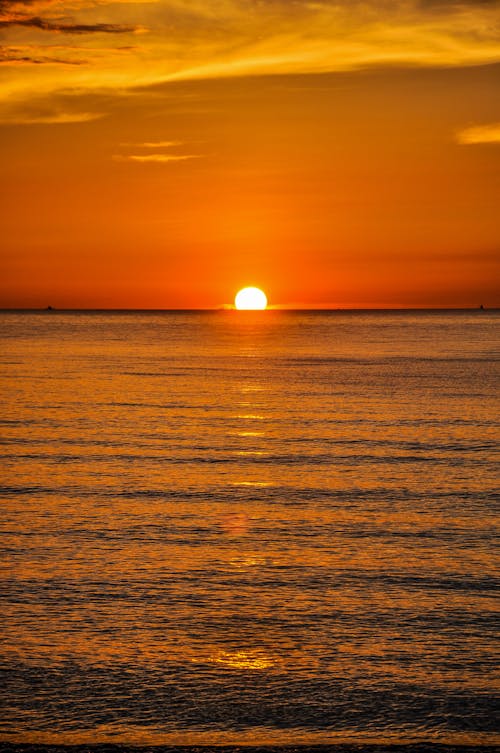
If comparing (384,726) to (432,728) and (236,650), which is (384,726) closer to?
(432,728)

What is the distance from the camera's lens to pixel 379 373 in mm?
62469

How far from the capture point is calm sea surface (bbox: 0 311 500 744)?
897cm

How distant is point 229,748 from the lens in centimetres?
780

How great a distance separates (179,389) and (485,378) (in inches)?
727

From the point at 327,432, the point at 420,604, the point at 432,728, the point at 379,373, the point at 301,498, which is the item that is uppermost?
the point at 432,728

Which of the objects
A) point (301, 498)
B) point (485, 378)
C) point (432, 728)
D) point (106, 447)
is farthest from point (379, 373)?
point (432, 728)

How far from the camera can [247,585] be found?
514 inches

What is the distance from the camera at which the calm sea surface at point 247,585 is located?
897 centimetres

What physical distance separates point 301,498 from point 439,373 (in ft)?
143

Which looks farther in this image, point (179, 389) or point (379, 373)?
point (379, 373)

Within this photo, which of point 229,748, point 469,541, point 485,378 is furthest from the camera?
point 485,378

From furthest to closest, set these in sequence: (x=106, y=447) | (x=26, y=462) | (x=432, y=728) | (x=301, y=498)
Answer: (x=106, y=447) → (x=26, y=462) → (x=301, y=498) → (x=432, y=728)

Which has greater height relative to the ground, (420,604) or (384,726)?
(384,726)

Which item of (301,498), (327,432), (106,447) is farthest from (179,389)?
(301,498)
